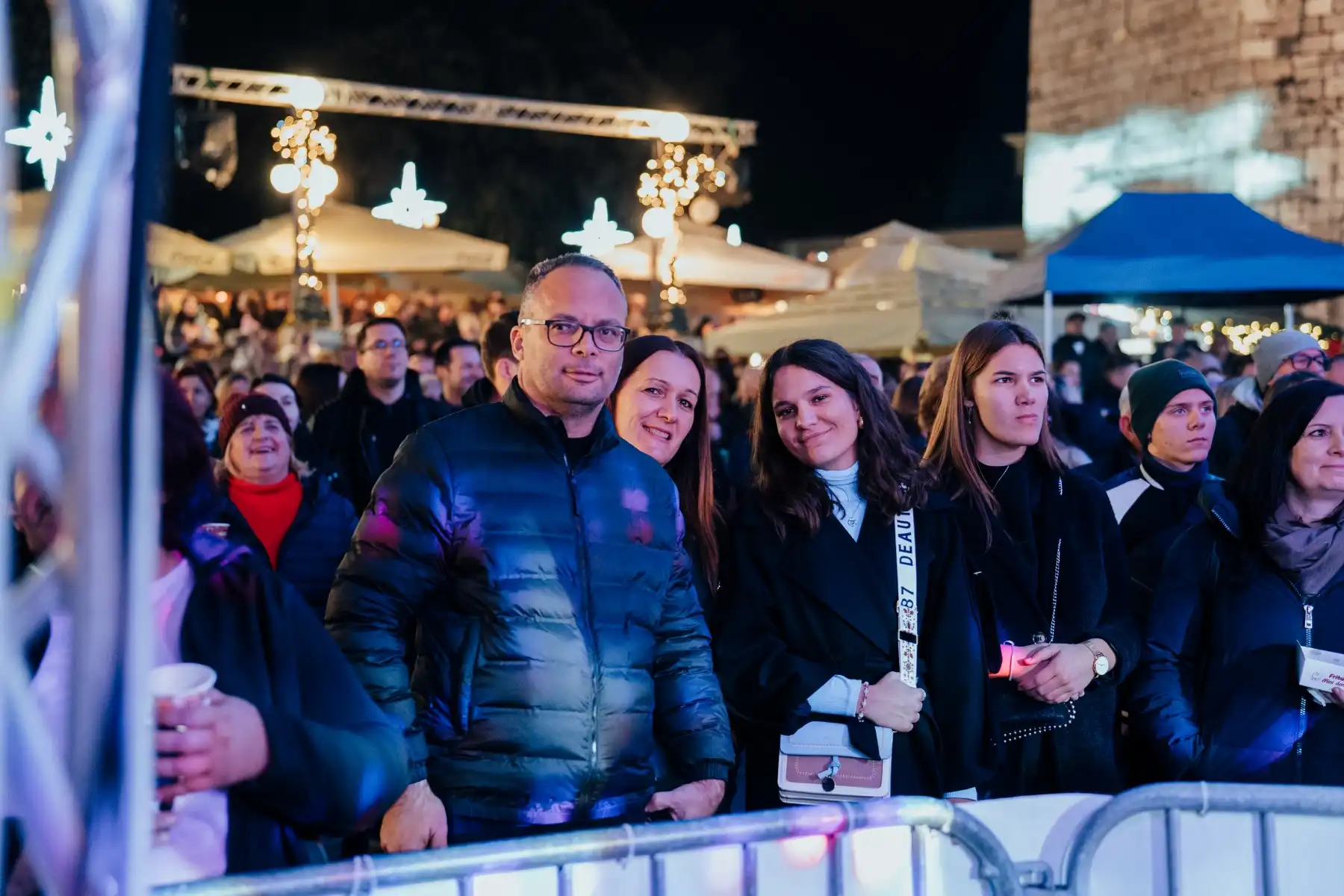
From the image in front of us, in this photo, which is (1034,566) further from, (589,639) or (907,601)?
(589,639)

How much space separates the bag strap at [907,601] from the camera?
10.6 feet

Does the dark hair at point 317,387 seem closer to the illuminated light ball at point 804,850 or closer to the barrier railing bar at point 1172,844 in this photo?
the illuminated light ball at point 804,850

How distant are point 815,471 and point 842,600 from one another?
0.34 meters

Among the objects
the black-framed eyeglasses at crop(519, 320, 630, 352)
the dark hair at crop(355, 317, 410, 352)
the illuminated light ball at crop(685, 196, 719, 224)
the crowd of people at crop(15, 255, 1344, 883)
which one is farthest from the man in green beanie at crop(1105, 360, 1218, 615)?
the illuminated light ball at crop(685, 196, 719, 224)

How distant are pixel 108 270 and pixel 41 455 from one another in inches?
6.3

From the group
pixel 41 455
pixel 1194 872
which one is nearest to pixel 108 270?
A: pixel 41 455

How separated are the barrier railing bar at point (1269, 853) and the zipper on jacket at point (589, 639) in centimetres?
112

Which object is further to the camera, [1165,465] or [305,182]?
[305,182]

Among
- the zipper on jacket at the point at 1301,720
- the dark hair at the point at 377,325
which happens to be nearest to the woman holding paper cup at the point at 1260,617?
the zipper on jacket at the point at 1301,720

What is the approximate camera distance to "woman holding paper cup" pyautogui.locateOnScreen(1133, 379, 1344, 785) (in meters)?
3.24

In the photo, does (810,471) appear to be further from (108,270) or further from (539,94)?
(539,94)

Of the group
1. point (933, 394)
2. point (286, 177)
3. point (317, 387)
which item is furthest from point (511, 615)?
point (286, 177)

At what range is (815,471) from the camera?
11.3 feet

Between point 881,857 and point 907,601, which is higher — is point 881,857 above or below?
below
